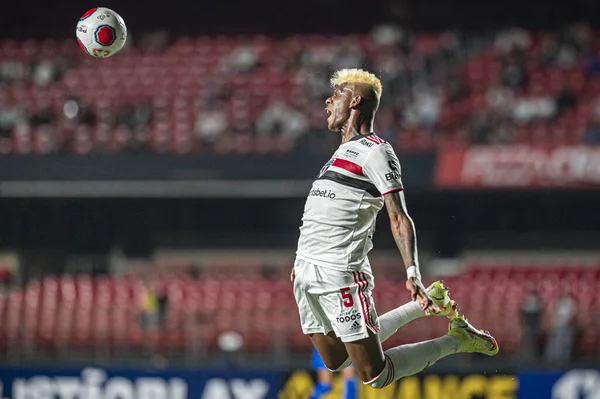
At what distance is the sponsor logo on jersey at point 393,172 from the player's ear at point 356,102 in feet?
1.53

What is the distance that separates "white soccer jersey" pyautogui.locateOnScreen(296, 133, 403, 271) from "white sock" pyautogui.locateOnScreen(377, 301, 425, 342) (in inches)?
21.8

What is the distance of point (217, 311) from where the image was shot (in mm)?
15500

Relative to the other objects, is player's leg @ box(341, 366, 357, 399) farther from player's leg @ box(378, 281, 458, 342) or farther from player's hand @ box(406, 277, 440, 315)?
player's hand @ box(406, 277, 440, 315)

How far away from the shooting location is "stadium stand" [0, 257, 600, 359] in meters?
14.9

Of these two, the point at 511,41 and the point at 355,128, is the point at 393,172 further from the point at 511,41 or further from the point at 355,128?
the point at 511,41

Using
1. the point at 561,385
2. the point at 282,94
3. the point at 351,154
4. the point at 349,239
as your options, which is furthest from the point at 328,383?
the point at 282,94

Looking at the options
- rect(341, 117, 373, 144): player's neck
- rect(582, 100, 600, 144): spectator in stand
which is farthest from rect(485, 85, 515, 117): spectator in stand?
rect(341, 117, 373, 144): player's neck

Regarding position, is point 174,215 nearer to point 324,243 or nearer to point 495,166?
point 495,166

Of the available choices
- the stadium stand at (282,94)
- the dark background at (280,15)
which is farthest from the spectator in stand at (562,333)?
the dark background at (280,15)

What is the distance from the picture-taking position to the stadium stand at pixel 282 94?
18.1 metres

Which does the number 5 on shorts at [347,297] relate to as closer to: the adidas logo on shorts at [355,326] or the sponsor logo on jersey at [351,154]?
the adidas logo on shorts at [355,326]

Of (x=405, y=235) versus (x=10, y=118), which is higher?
(x=10, y=118)

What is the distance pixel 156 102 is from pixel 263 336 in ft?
19.2

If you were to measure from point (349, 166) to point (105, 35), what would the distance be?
2.86 m
